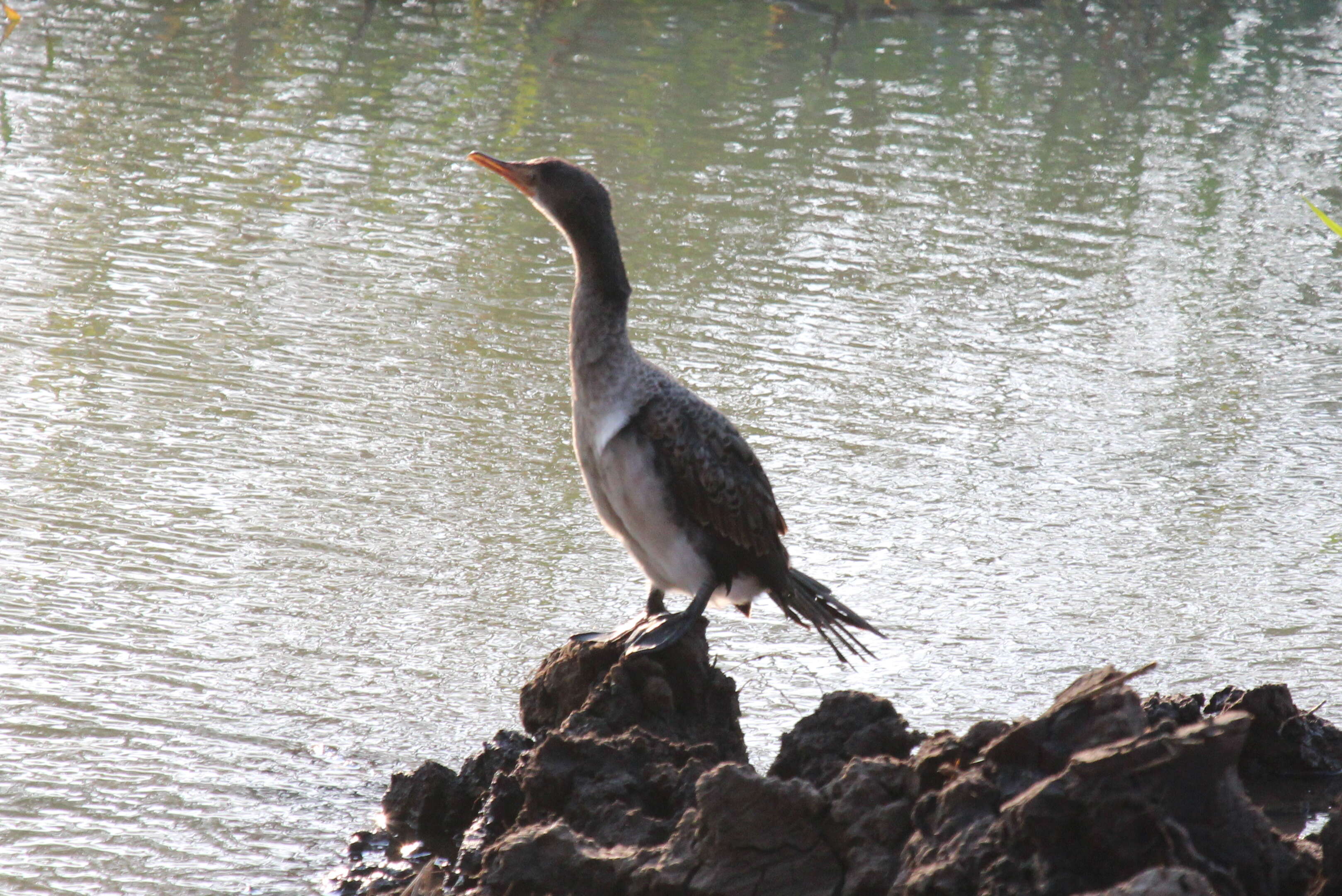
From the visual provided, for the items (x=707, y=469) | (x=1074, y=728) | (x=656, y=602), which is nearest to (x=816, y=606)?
(x=656, y=602)

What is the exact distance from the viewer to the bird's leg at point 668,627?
352 cm

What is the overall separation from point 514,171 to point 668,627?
4.14 ft

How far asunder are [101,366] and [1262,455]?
16.0 ft

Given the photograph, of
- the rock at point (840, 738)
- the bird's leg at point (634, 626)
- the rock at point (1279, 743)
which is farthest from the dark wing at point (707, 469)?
the rock at point (1279, 743)

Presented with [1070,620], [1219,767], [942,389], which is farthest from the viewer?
[942,389]

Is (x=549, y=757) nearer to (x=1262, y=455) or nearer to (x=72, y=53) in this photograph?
(x=1262, y=455)

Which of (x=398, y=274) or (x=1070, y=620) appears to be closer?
(x=1070, y=620)

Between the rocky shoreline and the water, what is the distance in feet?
1.41

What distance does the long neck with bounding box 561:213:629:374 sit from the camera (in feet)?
12.2

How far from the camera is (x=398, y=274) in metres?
7.62

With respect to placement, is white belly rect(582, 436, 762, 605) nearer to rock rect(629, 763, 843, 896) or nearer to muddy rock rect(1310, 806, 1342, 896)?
rock rect(629, 763, 843, 896)

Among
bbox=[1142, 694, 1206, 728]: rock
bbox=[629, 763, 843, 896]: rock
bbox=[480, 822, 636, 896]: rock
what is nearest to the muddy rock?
bbox=[1142, 694, 1206, 728]: rock

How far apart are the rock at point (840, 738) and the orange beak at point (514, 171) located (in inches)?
60.9

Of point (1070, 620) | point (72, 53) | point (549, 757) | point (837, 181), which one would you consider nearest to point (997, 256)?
point (837, 181)
